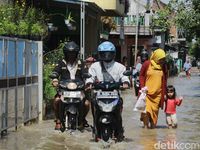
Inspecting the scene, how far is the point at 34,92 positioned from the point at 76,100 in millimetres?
2559

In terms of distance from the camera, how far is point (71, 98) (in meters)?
10.7

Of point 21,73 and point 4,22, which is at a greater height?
point 4,22

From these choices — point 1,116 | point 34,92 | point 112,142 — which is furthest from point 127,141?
point 34,92

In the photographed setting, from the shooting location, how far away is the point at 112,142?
9945mm

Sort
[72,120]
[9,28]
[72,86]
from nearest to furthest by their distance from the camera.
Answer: [72,86] < [72,120] < [9,28]

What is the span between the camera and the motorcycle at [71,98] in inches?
420

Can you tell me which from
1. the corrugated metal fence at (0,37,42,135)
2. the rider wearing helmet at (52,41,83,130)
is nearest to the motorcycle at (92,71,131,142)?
the rider wearing helmet at (52,41,83,130)

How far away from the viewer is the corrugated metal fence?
34.8 feet

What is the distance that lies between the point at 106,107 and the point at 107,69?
86 centimetres

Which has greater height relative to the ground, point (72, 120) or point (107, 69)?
point (107, 69)

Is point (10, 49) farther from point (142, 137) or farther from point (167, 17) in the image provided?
point (167, 17)

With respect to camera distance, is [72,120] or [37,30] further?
[37,30]

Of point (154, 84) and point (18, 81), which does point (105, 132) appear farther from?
point (154, 84)

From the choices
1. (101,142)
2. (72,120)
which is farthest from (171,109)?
(101,142)
